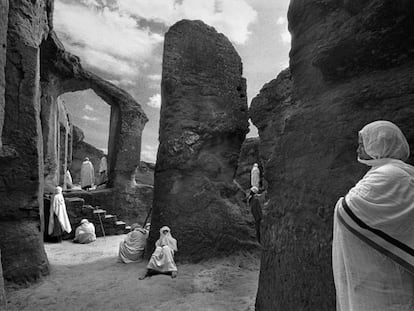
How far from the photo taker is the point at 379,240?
1.50 meters

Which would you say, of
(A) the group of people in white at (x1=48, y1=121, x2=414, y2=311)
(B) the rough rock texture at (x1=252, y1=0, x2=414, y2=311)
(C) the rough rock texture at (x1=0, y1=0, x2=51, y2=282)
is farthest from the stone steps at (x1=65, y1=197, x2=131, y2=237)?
(A) the group of people in white at (x1=48, y1=121, x2=414, y2=311)

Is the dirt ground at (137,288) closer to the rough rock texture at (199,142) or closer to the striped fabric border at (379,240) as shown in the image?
the rough rock texture at (199,142)

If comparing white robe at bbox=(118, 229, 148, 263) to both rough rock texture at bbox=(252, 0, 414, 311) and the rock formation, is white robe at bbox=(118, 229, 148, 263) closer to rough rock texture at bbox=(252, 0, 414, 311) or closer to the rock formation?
the rock formation

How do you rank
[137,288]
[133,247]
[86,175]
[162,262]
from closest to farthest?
1. [137,288]
2. [162,262]
3. [133,247]
4. [86,175]

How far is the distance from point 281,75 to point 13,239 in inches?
284

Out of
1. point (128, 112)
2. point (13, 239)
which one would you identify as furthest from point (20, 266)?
point (128, 112)

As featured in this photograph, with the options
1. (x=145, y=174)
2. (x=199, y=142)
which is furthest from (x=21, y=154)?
(x=145, y=174)

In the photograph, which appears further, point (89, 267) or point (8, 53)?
point (89, 267)

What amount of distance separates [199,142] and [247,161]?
11.9 m

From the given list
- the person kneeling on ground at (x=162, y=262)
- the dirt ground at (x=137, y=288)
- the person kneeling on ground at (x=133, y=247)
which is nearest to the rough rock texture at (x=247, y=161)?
the person kneeling on ground at (x=133, y=247)

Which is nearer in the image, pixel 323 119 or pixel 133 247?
pixel 323 119

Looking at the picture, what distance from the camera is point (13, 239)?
4984 mm

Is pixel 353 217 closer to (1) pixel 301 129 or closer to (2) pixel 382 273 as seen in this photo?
(2) pixel 382 273

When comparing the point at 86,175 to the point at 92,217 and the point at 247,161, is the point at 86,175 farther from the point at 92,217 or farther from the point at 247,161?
the point at 247,161
